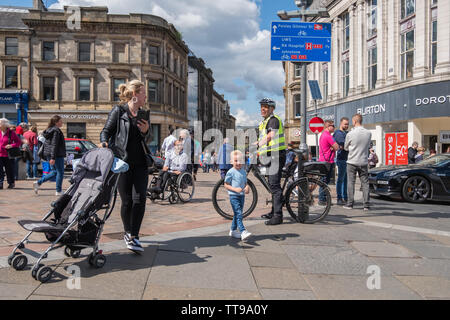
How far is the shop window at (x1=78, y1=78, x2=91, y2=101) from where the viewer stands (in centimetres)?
3691

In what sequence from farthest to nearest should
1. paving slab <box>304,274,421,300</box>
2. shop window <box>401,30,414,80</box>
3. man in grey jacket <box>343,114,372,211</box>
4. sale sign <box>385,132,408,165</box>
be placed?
sale sign <box>385,132,408,165</box> → shop window <box>401,30,414,80</box> → man in grey jacket <box>343,114,372,211</box> → paving slab <box>304,274,421,300</box>

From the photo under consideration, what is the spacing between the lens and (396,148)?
22.7m

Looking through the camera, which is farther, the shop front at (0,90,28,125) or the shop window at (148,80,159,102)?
the shop window at (148,80,159,102)

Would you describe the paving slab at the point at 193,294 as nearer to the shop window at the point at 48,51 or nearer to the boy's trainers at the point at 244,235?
the boy's trainers at the point at 244,235

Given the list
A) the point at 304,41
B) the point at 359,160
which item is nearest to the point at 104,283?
the point at 304,41

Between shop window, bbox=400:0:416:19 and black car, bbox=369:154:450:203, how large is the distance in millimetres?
14413

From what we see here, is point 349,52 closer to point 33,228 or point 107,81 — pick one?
point 107,81

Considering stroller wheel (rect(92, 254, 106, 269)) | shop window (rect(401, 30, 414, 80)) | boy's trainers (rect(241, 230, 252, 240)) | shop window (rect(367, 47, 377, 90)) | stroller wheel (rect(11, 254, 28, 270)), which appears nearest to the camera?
stroller wheel (rect(11, 254, 28, 270))

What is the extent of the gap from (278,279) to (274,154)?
2863 millimetres

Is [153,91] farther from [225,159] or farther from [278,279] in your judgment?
[278,279]

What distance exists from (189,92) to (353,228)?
48.8 meters

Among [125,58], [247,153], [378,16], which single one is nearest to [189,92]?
[125,58]

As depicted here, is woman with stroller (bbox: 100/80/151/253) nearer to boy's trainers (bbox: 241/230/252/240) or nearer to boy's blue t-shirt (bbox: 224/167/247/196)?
boy's blue t-shirt (bbox: 224/167/247/196)

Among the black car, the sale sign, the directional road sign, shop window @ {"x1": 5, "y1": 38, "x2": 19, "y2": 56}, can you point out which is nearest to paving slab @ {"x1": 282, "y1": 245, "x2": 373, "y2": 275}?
the directional road sign
